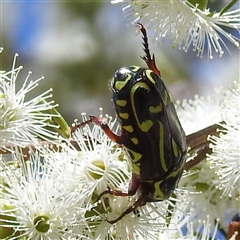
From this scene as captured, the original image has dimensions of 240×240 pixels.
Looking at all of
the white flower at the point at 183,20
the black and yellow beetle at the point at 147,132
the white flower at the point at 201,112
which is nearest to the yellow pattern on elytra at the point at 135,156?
the black and yellow beetle at the point at 147,132

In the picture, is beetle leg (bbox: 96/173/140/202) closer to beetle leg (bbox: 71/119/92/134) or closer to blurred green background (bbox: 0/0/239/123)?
beetle leg (bbox: 71/119/92/134)

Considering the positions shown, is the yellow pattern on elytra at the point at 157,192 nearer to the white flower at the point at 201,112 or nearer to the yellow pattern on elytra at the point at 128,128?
the yellow pattern on elytra at the point at 128,128

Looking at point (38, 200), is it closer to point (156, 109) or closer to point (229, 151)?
point (156, 109)

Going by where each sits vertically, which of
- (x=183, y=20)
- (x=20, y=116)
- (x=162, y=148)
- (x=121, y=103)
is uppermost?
(x=183, y=20)

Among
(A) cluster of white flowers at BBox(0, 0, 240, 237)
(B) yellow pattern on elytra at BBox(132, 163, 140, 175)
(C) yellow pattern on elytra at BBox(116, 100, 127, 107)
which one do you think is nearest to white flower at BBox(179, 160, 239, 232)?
(A) cluster of white flowers at BBox(0, 0, 240, 237)

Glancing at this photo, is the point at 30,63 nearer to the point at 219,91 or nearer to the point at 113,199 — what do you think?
the point at 219,91

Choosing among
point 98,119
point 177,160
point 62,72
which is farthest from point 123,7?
point 62,72

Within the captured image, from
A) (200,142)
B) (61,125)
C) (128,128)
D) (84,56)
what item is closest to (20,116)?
(61,125)
